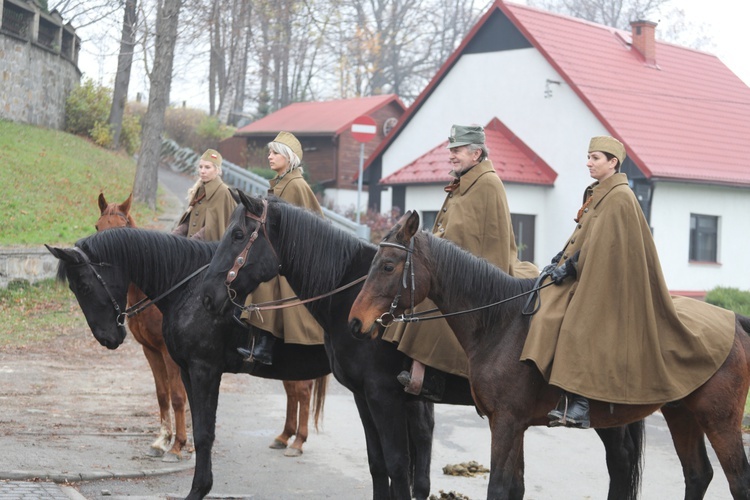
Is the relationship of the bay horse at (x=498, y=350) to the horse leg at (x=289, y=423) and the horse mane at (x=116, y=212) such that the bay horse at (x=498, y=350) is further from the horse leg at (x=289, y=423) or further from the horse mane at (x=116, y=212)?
the horse mane at (x=116, y=212)

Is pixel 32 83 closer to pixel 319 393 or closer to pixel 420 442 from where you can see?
pixel 319 393

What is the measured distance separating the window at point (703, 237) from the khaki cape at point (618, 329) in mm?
19777

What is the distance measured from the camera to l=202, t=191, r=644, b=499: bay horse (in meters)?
6.52

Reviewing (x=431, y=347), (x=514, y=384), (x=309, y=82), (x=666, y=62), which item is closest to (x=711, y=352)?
(x=514, y=384)

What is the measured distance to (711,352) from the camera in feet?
19.7

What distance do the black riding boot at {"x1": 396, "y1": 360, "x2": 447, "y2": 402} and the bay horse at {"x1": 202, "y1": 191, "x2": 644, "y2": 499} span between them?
0.32 ft

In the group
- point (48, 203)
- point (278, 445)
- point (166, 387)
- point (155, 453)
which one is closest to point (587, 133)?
point (48, 203)

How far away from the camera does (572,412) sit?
19.1 ft

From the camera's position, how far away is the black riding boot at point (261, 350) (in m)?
7.55

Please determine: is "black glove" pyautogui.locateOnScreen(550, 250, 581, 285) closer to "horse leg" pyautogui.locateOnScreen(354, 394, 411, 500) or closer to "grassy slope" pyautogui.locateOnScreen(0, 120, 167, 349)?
"horse leg" pyautogui.locateOnScreen(354, 394, 411, 500)

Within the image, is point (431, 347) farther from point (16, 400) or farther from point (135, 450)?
point (16, 400)

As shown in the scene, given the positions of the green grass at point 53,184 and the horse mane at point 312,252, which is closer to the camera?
the horse mane at point 312,252

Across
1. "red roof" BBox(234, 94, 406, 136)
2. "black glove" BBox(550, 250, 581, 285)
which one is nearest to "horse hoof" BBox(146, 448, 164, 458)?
"black glove" BBox(550, 250, 581, 285)

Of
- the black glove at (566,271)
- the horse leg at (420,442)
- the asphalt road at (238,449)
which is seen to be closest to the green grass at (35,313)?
the asphalt road at (238,449)
